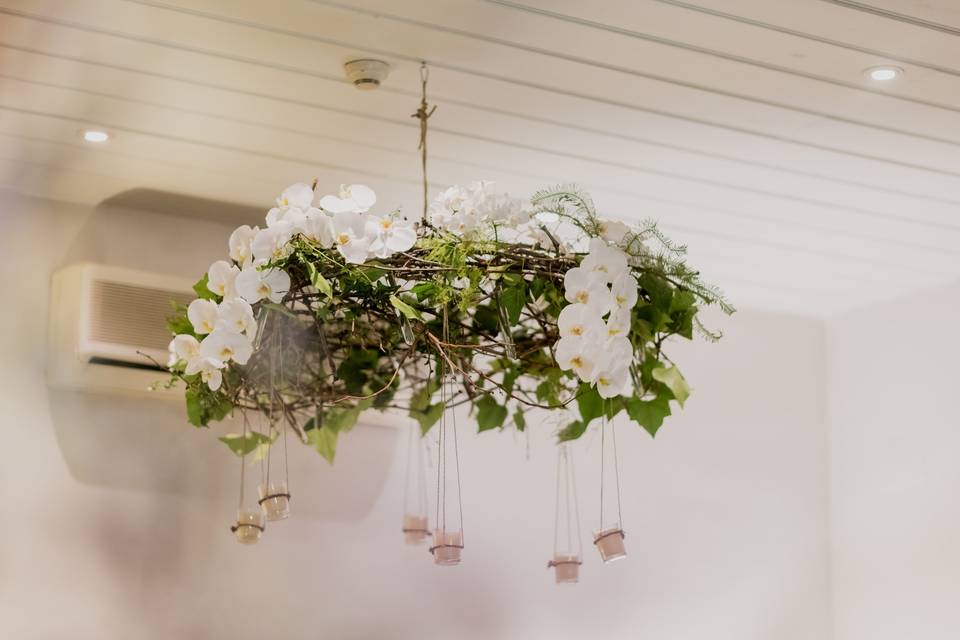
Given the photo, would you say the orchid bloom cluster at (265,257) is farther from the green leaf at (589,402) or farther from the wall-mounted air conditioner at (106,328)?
the wall-mounted air conditioner at (106,328)

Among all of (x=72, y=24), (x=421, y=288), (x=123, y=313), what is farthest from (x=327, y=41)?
(x=123, y=313)

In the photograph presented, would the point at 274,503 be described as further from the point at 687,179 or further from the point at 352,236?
A: the point at 687,179

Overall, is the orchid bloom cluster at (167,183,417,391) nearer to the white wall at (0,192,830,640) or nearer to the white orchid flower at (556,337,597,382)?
the white orchid flower at (556,337,597,382)

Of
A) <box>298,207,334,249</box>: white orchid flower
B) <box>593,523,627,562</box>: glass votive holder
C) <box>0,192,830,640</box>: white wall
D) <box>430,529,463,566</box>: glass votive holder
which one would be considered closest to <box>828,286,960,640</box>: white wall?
<box>0,192,830,640</box>: white wall

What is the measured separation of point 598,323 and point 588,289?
0.20ft

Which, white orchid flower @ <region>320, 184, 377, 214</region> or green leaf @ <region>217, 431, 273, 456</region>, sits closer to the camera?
white orchid flower @ <region>320, 184, 377, 214</region>

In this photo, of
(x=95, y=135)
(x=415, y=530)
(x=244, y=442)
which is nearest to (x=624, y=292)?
(x=244, y=442)

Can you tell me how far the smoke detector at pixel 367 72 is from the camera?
2.40 m

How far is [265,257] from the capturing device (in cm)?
193

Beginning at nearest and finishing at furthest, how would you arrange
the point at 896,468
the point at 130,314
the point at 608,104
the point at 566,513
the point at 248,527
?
the point at 248,527, the point at 608,104, the point at 130,314, the point at 566,513, the point at 896,468

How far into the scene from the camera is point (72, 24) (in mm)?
2271

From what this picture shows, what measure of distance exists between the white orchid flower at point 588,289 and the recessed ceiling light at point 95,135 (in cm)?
136

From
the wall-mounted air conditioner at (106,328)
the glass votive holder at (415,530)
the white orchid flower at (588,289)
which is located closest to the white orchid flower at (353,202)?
the white orchid flower at (588,289)

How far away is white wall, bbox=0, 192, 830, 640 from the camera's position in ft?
10.00
